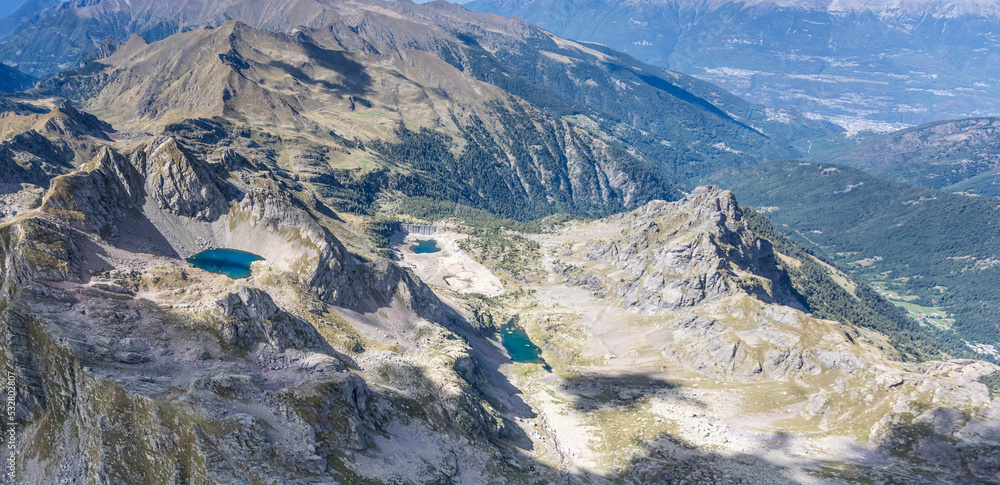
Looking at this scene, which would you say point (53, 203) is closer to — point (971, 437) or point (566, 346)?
point (566, 346)

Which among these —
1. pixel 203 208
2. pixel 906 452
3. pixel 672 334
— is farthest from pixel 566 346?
pixel 203 208

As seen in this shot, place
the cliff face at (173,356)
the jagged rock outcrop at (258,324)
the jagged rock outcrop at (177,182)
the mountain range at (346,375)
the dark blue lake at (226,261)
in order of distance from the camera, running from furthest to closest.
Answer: the jagged rock outcrop at (177,182) → the dark blue lake at (226,261) → the jagged rock outcrop at (258,324) → the mountain range at (346,375) → the cliff face at (173,356)

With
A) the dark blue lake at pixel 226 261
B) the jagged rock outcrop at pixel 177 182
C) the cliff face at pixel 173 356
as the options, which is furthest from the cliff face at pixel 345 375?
the dark blue lake at pixel 226 261

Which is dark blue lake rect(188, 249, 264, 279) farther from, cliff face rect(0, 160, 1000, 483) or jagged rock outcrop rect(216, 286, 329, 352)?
jagged rock outcrop rect(216, 286, 329, 352)

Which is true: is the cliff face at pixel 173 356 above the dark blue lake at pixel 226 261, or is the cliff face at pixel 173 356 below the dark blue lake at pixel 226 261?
above

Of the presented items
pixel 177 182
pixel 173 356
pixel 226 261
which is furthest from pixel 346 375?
pixel 177 182

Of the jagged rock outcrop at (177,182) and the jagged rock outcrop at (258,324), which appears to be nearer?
the jagged rock outcrop at (258,324)

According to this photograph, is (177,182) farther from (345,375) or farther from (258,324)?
(345,375)

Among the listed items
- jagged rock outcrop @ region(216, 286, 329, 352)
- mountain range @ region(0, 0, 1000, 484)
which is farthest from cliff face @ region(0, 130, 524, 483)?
mountain range @ region(0, 0, 1000, 484)

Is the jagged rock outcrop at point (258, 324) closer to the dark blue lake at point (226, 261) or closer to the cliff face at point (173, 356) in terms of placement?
the cliff face at point (173, 356)
